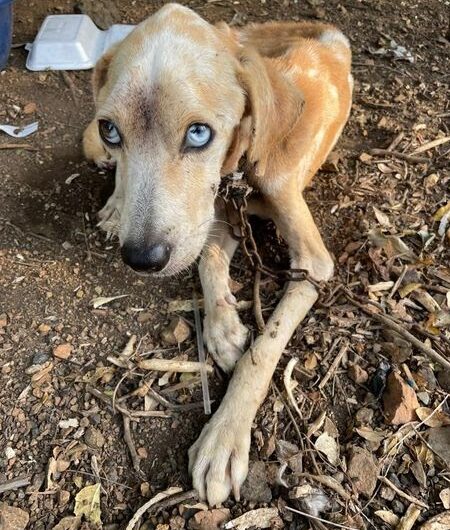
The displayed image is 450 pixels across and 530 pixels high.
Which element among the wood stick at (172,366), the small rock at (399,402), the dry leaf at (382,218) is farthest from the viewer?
the dry leaf at (382,218)

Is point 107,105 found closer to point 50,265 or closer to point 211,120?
point 211,120

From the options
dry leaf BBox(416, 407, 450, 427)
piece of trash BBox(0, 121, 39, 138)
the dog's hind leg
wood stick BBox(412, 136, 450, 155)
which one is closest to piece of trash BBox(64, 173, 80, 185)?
the dog's hind leg

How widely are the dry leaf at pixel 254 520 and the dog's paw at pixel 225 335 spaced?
26.7 inches

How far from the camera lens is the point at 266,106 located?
2.76 metres

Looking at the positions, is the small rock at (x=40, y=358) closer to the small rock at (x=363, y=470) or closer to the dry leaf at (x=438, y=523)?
the small rock at (x=363, y=470)

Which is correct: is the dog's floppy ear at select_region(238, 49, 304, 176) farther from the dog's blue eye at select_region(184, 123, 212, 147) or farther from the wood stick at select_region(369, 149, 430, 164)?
the wood stick at select_region(369, 149, 430, 164)

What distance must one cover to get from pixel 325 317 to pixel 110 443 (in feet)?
3.98

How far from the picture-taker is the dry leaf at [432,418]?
9.03 ft

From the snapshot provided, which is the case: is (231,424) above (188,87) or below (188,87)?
below

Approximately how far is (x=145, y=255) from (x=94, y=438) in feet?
2.93

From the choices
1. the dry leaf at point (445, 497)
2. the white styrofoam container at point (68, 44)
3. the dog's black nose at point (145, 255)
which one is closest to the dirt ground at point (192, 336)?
the dry leaf at point (445, 497)

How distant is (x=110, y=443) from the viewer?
2713 mm

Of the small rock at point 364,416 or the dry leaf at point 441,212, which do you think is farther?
the dry leaf at point 441,212

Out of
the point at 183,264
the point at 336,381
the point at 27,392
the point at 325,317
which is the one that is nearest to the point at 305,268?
the point at 325,317
